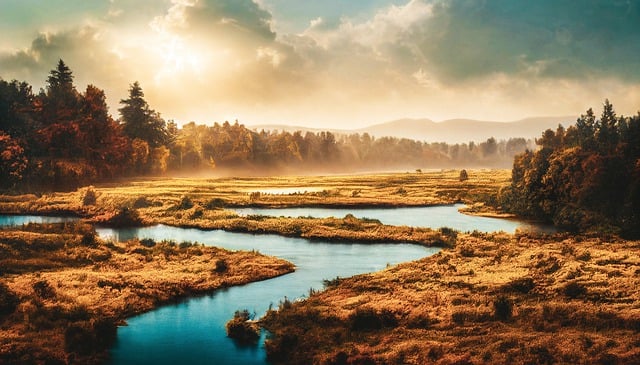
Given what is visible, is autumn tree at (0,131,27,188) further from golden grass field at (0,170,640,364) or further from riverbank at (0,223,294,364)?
golden grass field at (0,170,640,364)

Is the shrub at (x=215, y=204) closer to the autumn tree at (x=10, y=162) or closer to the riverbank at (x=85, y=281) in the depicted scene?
the riverbank at (x=85, y=281)

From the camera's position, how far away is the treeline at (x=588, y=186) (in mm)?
→ 59094

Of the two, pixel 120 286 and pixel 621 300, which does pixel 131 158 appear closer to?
pixel 120 286

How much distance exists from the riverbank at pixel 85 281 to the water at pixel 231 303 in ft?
4.39

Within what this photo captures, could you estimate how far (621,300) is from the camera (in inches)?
1077

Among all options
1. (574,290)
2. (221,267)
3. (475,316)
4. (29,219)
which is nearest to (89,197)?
(29,219)

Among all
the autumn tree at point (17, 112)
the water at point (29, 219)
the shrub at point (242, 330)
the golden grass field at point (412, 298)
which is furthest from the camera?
the autumn tree at point (17, 112)

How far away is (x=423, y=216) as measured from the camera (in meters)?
83.6

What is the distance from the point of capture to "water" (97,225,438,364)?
24703 mm

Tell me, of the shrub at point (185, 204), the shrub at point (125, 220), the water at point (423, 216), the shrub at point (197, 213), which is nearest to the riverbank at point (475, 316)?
the water at point (423, 216)

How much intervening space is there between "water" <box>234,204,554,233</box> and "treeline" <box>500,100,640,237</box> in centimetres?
411

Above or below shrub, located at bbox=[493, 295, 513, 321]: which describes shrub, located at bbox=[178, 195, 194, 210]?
above

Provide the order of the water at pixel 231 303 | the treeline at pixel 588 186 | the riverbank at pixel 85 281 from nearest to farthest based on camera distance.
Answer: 1. the riverbank at pixel 85 281
2. the water at pixel 231 303
3. the treeline at pixel 588 186

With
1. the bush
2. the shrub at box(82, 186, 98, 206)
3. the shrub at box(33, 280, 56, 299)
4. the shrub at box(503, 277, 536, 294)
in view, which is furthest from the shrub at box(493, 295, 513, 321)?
the shrub at box(82, 186, 98, 206)
